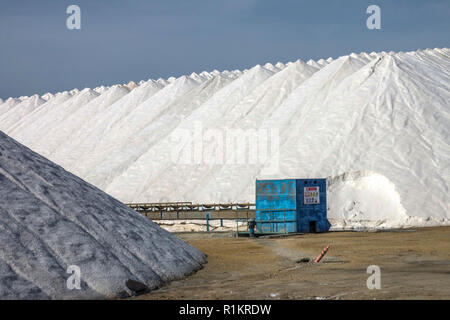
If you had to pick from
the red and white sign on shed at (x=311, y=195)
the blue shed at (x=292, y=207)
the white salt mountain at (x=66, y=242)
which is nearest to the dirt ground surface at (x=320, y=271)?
the white salt mountain at (x=66, y=242)

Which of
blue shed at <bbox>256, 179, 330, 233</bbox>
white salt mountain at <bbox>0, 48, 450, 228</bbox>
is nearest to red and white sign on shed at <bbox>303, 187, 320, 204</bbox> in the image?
blue shed at <bbox>256, 179, 330, 233</bbox>

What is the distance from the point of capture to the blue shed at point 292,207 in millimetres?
25266

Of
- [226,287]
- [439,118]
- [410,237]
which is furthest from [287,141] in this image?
[226,287]

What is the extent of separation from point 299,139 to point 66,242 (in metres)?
26.9

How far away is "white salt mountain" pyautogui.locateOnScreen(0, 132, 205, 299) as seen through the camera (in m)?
9.74

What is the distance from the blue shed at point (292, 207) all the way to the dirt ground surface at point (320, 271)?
4016mm

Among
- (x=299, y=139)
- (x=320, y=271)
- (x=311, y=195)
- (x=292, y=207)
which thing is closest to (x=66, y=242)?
(x=320, y=271)

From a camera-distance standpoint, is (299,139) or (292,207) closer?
(292,207)

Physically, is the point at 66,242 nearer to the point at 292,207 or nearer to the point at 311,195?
the point at 292,207

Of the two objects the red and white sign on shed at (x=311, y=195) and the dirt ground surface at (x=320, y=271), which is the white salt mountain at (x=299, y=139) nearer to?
the red and white sign on shed at (x=311, y=195)

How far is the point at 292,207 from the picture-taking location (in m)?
25.3

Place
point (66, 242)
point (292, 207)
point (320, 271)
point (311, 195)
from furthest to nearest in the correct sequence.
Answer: point (311, 195) < point (292, 207) < point (320, 271) < point (66, 242)

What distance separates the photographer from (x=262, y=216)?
25812 millimetres

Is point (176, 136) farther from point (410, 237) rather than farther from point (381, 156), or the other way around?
point (410, 237)
